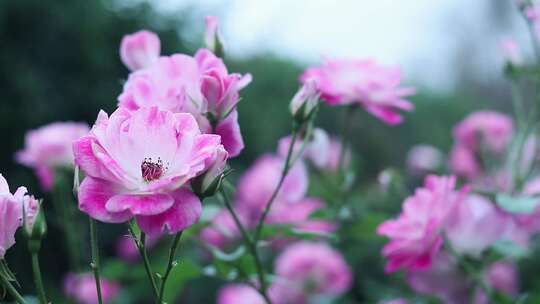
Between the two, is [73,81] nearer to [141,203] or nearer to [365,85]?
[365,85]

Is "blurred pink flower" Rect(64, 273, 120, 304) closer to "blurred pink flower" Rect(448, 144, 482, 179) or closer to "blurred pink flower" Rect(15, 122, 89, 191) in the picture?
"blurred pink flower" Rect(15, 122, 89, 191)

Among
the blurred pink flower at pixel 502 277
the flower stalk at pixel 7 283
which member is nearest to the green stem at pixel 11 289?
the flower stalk at pixel 7 283

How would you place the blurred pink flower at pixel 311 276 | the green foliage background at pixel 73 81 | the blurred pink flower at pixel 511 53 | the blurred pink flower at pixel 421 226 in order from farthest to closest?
the green foliage background at pixel 73 81, the blurred pink flower at pixel 311 276, the blurred pink flower at pixel 511 53, the blurred pink flower at pixel 421 226

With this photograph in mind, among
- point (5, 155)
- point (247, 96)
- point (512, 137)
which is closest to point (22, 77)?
point (5, 155)

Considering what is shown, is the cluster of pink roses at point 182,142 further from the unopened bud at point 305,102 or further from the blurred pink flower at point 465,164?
the blurred pink flower at point 465,164

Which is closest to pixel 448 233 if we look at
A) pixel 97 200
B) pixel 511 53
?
pixel 511 53

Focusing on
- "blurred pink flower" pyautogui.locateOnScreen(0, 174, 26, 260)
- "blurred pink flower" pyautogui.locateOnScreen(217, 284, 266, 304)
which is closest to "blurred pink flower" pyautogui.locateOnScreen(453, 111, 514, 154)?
"blurred pink flower" pyautogui.locateOnScreen(217, 284, 266, 304)

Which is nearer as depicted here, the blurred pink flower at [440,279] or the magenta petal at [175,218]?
the magenta petal at [175,218]
